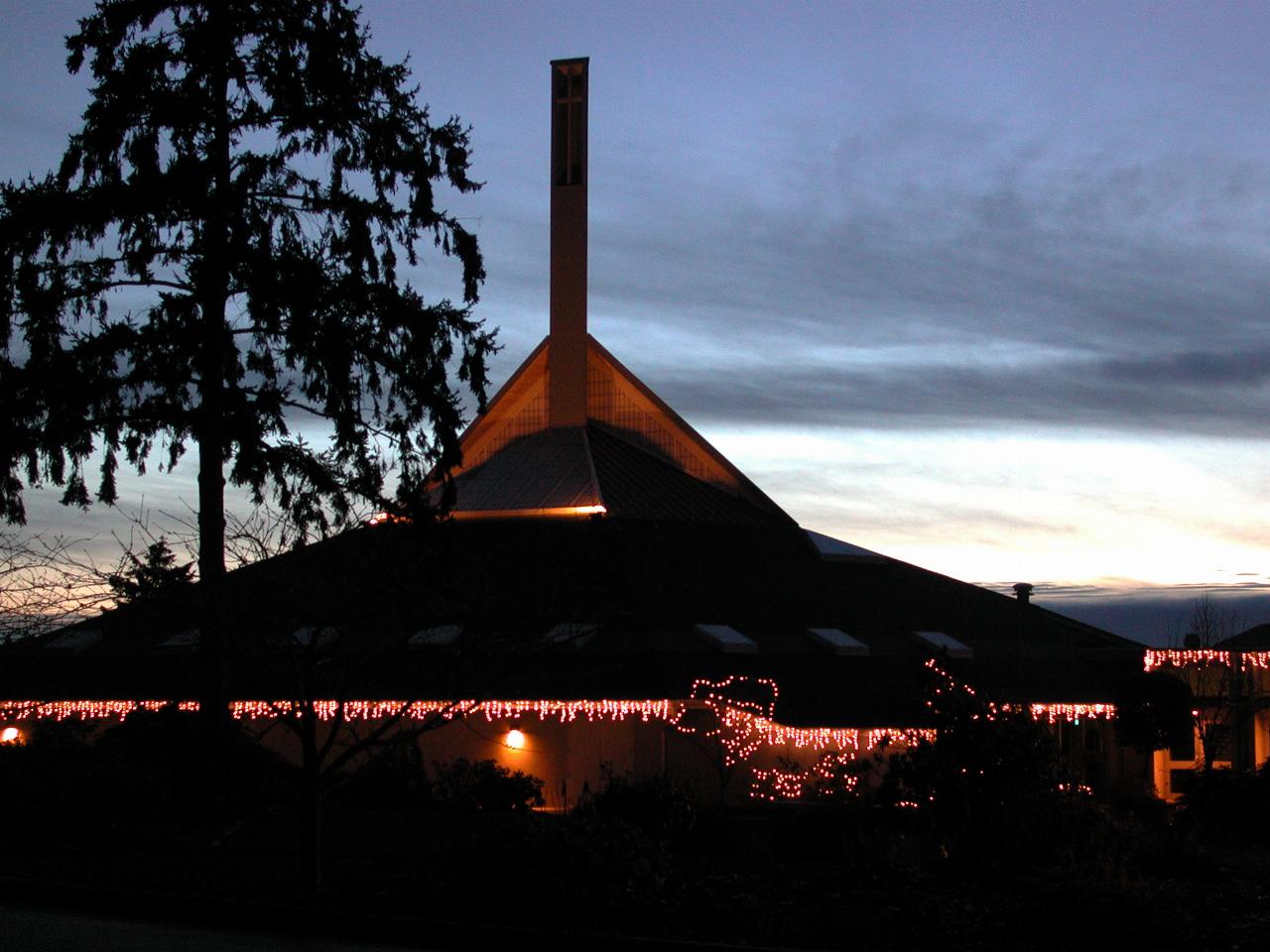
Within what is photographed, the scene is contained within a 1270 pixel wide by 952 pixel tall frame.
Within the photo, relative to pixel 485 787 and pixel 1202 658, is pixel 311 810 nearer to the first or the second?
pixel 485 787

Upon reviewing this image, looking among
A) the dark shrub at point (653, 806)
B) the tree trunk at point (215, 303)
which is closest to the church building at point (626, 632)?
the dark shrub at point (653, 806)

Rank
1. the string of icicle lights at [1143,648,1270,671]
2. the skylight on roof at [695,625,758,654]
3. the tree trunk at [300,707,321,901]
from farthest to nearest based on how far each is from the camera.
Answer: the string of icicle lights at [1143,648,1270,671] → the skylight on roof at [695,625,758,654] → the tree trunk at [300,707,321,901]

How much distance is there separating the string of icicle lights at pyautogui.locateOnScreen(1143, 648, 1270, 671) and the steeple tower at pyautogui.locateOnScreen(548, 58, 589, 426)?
15.8m

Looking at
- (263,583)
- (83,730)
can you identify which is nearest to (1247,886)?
(263,583)

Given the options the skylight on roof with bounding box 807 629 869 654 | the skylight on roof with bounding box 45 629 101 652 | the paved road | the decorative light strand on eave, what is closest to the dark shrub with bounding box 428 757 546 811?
the skylight on roof with bounding box 807 629 869 654

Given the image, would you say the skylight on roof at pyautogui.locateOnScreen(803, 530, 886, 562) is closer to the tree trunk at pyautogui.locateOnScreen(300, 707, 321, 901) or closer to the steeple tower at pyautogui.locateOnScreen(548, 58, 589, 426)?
the steeple tower at pyautogui.locateOnScreen(548, 58, 589, 426)

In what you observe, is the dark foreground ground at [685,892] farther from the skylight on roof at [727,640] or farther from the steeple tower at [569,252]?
the steeple tower at [569,252]

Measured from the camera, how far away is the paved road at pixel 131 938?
12.2 metres

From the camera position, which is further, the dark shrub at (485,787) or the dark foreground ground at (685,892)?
the dark shrub at (485,787)

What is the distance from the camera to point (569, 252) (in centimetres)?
4188

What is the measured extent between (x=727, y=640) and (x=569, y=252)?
579 inches

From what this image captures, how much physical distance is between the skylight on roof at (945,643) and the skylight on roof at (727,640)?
4506 millimetres

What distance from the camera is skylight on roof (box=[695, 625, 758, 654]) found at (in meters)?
31.1

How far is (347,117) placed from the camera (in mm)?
24453
